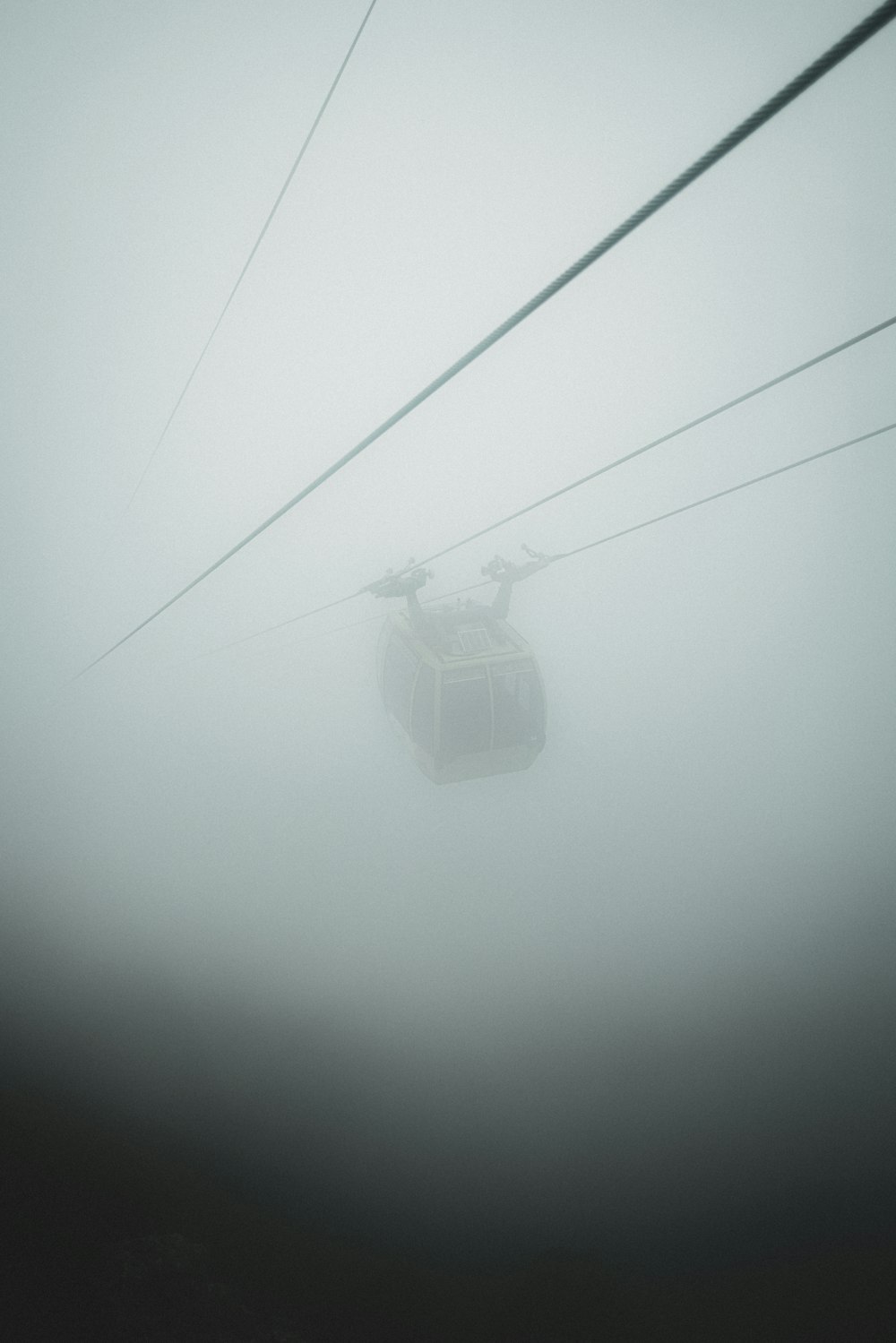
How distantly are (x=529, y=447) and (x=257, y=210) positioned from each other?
36.6 feet

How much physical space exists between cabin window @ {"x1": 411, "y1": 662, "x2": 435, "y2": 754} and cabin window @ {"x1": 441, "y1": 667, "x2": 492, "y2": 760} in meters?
0.10

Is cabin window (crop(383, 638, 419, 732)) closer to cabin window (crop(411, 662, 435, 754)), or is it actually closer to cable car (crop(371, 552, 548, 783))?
cable car (crop(371, 552, 548, 783))

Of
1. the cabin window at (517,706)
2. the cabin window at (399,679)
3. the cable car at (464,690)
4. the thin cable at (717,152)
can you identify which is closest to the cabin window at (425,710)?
the cable car at (464,690)

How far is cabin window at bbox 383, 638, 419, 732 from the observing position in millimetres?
4562

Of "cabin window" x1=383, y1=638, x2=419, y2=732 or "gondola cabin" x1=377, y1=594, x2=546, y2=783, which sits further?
"cabin window" x1=383, y1=638, x2=419, y2=732

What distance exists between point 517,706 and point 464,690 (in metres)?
0.51

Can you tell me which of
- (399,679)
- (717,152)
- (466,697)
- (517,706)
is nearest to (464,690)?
(466,697)

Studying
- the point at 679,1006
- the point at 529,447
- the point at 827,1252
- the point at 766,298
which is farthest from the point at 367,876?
the point at 766,298

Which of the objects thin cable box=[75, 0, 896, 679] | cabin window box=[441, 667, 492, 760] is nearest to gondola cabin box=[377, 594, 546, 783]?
cabin window box=[441, 667, 492, 760]

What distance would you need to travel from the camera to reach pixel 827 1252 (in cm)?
432

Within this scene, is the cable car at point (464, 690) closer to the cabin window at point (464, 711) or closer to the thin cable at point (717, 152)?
the cabin window at point (464, 711)

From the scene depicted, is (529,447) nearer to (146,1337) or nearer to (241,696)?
(241,696)

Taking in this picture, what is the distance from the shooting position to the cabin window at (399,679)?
456 centimetres

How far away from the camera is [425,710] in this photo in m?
4.27
